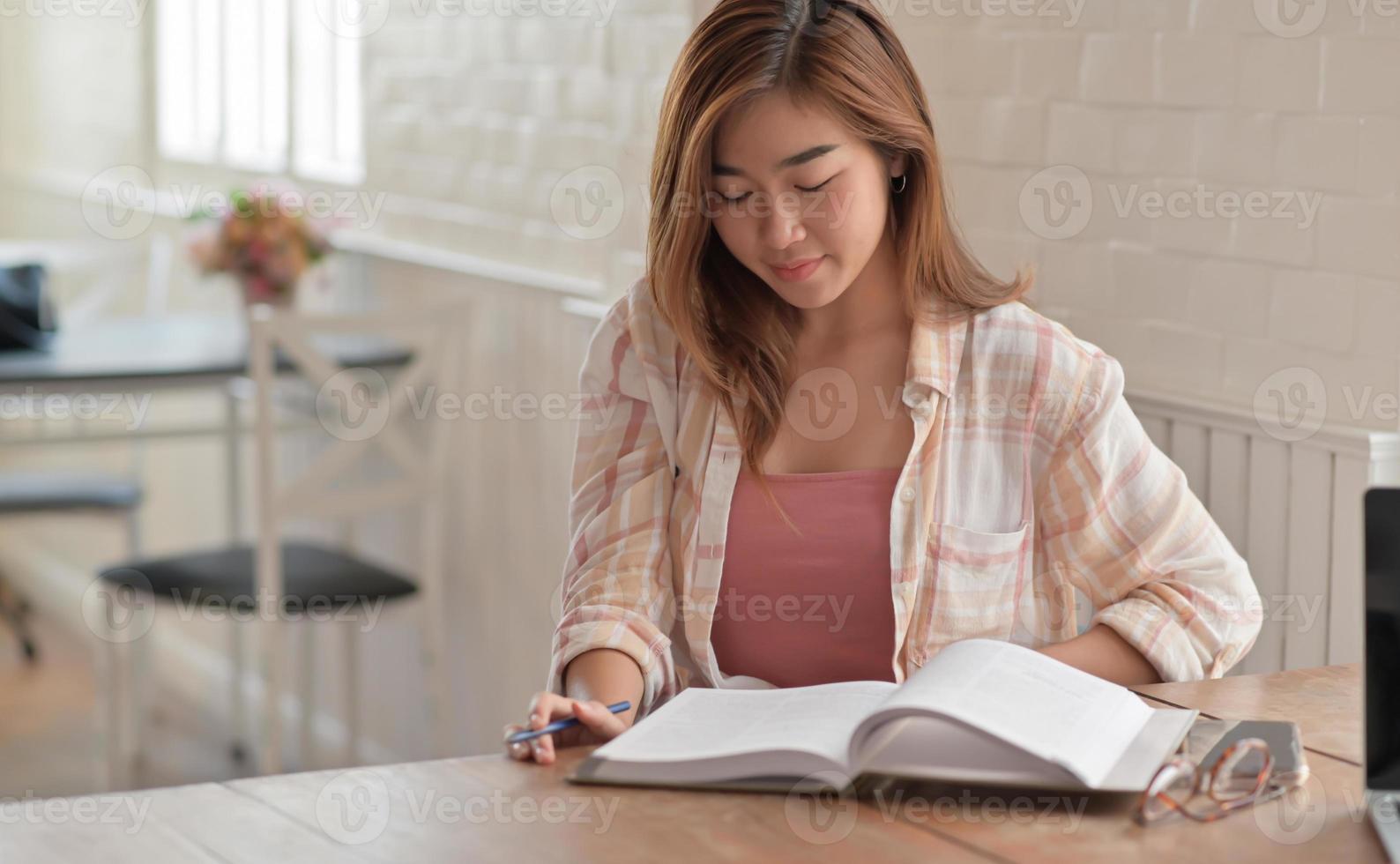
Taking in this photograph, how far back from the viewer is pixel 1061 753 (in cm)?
119

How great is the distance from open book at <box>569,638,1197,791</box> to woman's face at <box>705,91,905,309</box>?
0.48 meters

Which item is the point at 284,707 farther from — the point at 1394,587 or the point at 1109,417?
the point at 1394,587

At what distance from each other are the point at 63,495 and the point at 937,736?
290 cm

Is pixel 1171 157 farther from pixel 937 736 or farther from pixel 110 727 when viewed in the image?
pixel 110 727

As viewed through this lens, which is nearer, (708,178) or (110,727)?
(708,178)

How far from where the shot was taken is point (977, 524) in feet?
5.84

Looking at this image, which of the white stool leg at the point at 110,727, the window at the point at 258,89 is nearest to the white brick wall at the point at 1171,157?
the window at the point at 258,89

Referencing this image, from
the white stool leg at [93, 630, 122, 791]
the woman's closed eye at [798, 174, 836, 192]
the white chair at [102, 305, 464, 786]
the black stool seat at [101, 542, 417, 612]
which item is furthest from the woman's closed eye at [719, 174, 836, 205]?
the white stool leg at [93, 630, 122, 791]

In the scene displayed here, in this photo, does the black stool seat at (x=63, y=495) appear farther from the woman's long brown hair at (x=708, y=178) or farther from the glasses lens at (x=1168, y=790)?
the glasses lens at (x=1168, y=790)

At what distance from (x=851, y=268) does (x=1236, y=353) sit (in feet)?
1.98

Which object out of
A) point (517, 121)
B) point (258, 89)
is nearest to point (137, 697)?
point (258, 89)

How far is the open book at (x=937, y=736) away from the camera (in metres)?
1.21

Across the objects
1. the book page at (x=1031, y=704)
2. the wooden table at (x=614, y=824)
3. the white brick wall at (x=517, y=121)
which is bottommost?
the wooden table at (x=614, y=824)

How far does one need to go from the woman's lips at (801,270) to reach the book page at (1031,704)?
475 mm
